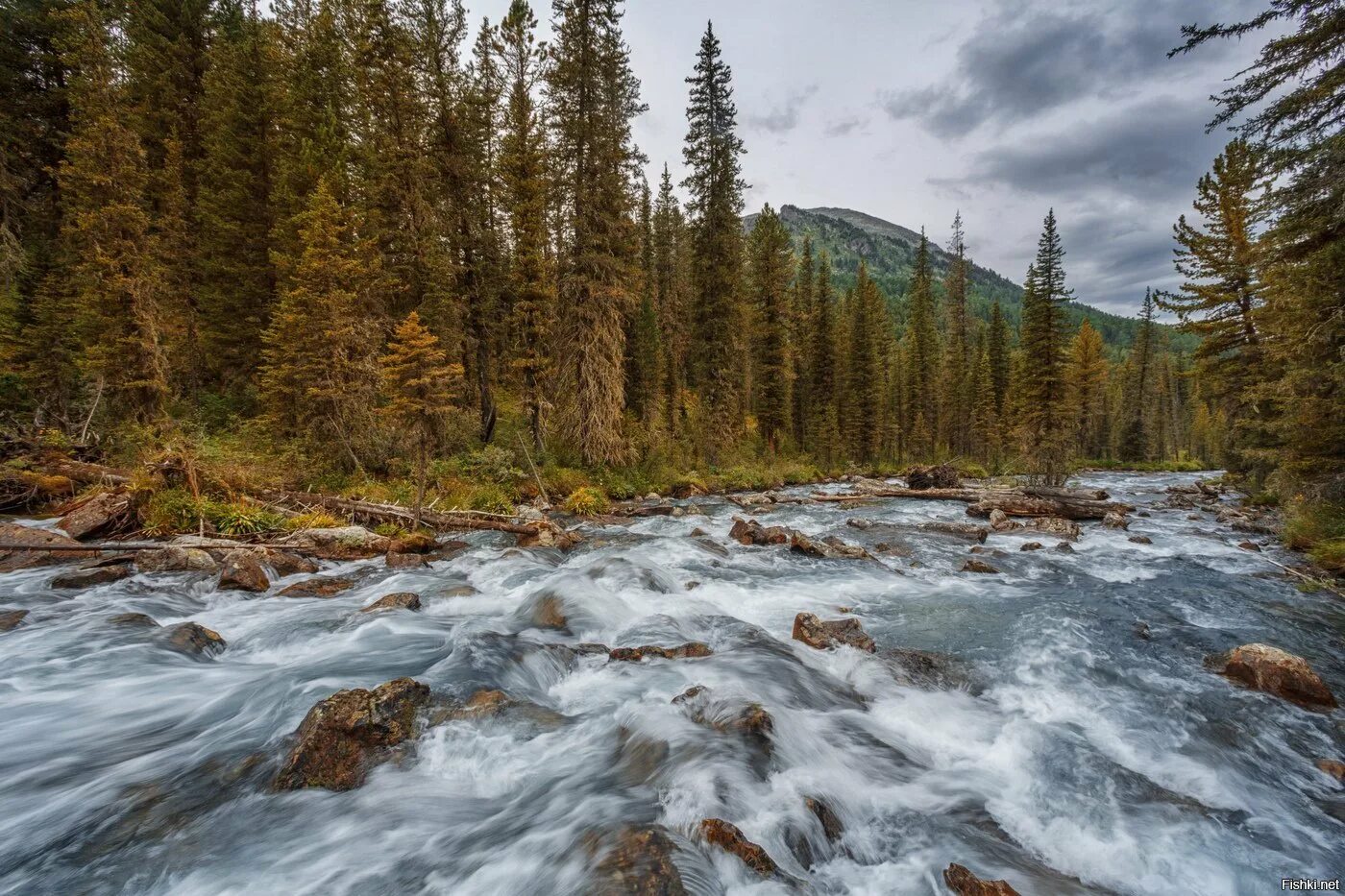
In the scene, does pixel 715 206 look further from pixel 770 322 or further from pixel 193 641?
pixel 193 641

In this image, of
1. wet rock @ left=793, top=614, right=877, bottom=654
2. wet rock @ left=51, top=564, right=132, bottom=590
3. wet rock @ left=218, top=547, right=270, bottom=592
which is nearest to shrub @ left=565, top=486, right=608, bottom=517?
wet rock @ left=218, top=547, right=270, bottom=592

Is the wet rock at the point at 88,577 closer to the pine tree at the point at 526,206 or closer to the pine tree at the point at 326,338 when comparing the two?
the pine tree at the point at 326,338

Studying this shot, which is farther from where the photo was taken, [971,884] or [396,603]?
[396,603]

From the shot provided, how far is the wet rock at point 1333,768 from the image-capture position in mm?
4489

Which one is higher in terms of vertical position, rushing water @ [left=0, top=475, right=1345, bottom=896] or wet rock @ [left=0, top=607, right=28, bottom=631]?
wet rock @ [left=0, top=607, right=28, bottom=631]

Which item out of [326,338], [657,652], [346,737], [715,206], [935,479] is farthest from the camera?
[935,479]

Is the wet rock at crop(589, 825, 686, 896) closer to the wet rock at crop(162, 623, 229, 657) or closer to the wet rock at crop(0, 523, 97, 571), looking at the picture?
the wet rock at crop(162, 623, 229, 657)

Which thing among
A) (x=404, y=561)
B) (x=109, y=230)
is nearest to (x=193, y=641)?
(x=404, y=561)

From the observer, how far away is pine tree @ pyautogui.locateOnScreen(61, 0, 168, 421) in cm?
1490

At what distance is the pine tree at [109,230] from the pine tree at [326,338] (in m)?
3.44

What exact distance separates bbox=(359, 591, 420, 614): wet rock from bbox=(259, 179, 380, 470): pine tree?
383 inches

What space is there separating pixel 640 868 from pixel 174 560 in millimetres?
10836

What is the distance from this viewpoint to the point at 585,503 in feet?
59.7

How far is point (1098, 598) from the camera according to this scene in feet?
30.6
